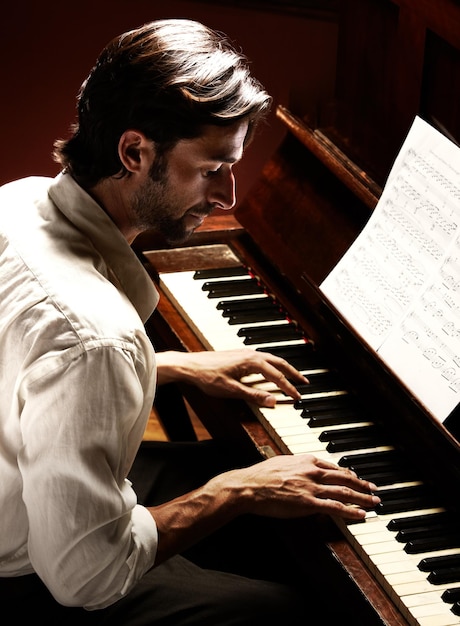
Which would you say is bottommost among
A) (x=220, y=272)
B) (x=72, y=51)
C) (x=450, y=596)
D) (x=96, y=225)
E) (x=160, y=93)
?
(x=72, y=51)

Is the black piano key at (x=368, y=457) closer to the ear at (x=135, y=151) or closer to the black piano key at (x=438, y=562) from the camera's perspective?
the black piano key at (x=438, y=562)

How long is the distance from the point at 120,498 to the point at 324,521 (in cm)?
42

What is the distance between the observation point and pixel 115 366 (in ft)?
5.01

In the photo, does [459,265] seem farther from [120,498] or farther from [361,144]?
[120,498]

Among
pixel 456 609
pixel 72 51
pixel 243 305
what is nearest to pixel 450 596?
pixel 456 609

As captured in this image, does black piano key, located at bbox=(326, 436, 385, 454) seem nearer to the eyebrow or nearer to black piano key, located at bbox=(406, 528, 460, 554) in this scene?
black piano key, located at bbox=(406, 528, 460, 554)

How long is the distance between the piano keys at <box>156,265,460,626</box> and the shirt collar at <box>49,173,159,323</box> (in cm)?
48

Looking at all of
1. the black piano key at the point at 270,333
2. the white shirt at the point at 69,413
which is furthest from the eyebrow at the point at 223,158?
the black piano key at the point at 270,333

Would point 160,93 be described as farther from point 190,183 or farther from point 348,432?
point 348,432

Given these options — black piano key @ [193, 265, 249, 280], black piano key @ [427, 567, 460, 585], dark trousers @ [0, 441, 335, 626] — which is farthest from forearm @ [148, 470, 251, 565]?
black piano key @ [193, 265, 249, 280]

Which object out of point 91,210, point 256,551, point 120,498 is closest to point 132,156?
point 91,210

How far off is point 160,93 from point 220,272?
91cm

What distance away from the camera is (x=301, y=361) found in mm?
2281

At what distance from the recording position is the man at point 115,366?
4.99 feet
